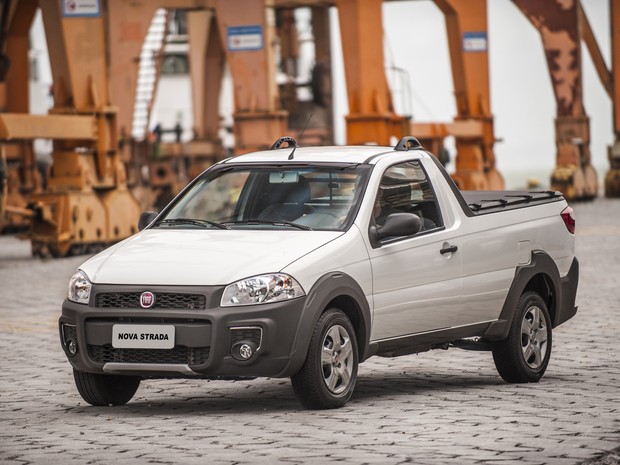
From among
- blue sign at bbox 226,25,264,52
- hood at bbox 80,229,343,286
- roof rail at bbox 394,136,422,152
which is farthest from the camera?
blue sign at bbox 226,25,264,52

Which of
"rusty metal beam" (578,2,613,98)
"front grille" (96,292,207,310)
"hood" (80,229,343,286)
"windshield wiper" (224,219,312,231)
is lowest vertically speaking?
"front grille" (96,292,207,310)

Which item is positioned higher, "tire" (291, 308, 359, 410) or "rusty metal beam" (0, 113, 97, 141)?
"rusty metal beam" (0, 113, 97, 141)

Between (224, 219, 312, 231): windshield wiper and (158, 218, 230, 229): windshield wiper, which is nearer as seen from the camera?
(224, 219, 312, 231): windshield wiper

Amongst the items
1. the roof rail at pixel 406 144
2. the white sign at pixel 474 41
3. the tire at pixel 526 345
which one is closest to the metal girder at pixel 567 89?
the white sign at pixel 474 41

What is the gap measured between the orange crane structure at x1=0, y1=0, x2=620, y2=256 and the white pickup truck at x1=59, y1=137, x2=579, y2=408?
14.6 m

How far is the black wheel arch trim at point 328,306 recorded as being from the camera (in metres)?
8.34

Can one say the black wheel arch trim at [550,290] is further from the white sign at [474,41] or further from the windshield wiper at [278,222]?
the white sign at [474,41]

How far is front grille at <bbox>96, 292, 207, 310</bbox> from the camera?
8.30m

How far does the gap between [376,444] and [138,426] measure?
57.1 inches

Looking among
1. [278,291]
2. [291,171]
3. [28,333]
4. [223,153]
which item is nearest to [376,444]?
[278,291]

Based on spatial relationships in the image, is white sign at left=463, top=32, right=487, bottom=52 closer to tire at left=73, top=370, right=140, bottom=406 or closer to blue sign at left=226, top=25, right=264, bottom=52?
blue sign at left=226, top=25, right=264, bottom=52

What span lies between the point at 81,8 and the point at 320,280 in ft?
63.3

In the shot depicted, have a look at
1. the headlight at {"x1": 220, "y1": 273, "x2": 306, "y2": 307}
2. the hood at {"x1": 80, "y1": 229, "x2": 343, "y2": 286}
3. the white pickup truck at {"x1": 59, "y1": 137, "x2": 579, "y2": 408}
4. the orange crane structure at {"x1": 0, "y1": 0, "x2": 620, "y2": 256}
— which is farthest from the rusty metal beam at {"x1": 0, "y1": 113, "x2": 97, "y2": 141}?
the headlight at {"x1": 220, "y1": 273, "x2": 306, "y2": 307}

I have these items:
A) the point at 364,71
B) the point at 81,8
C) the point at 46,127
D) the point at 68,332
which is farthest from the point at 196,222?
the point at 364,71
